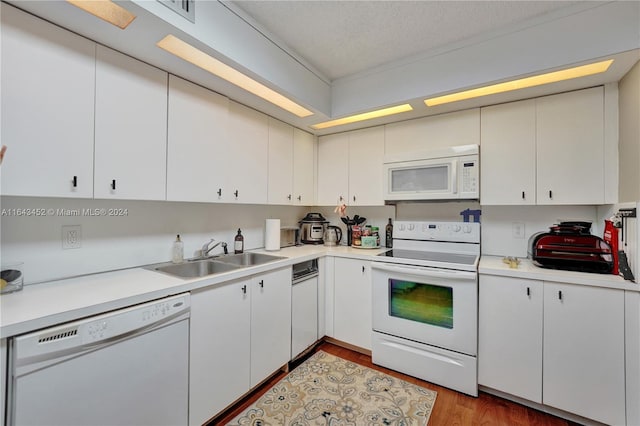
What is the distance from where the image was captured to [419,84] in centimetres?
211

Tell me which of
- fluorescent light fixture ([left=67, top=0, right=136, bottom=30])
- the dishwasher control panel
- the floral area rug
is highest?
fluorescent light fixture ([left=67, top=0, right=136, bottom=30])

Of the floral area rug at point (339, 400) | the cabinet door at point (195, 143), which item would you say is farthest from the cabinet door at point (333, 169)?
the floral area rug at point (339, 400)

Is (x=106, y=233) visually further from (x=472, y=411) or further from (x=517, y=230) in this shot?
(x=517, y=230)

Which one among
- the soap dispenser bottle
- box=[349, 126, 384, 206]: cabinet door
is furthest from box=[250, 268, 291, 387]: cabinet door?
box=[349, 126, 384, 206]: cabinet door

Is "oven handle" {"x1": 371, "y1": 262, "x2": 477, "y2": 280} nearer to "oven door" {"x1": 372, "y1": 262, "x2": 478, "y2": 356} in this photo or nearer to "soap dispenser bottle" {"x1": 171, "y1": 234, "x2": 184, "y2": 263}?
"oven door" {"x1": 372, "y1": 262, "x2": 478, "y2": 356}

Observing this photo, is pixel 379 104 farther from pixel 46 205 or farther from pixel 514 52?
pixel 46 205

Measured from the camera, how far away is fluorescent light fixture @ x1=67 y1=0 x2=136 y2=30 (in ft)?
3.95

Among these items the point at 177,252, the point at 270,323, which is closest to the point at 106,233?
the point at 177,252

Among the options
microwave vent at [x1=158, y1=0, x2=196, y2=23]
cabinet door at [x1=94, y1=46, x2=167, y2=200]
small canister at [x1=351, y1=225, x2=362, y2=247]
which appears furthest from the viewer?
small canister at [x1=351, y1=225, x2=362, y2=247]

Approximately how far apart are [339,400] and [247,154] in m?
2.00

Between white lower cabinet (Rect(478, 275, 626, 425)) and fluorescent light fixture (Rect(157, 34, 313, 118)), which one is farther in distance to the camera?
white lower cabinet (Rect(478, 275, 626, 425))

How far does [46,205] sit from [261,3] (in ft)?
5.49

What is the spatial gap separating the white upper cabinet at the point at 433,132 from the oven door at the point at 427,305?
44.4 inches

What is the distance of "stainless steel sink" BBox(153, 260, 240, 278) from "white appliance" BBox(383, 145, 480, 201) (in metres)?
1.60
